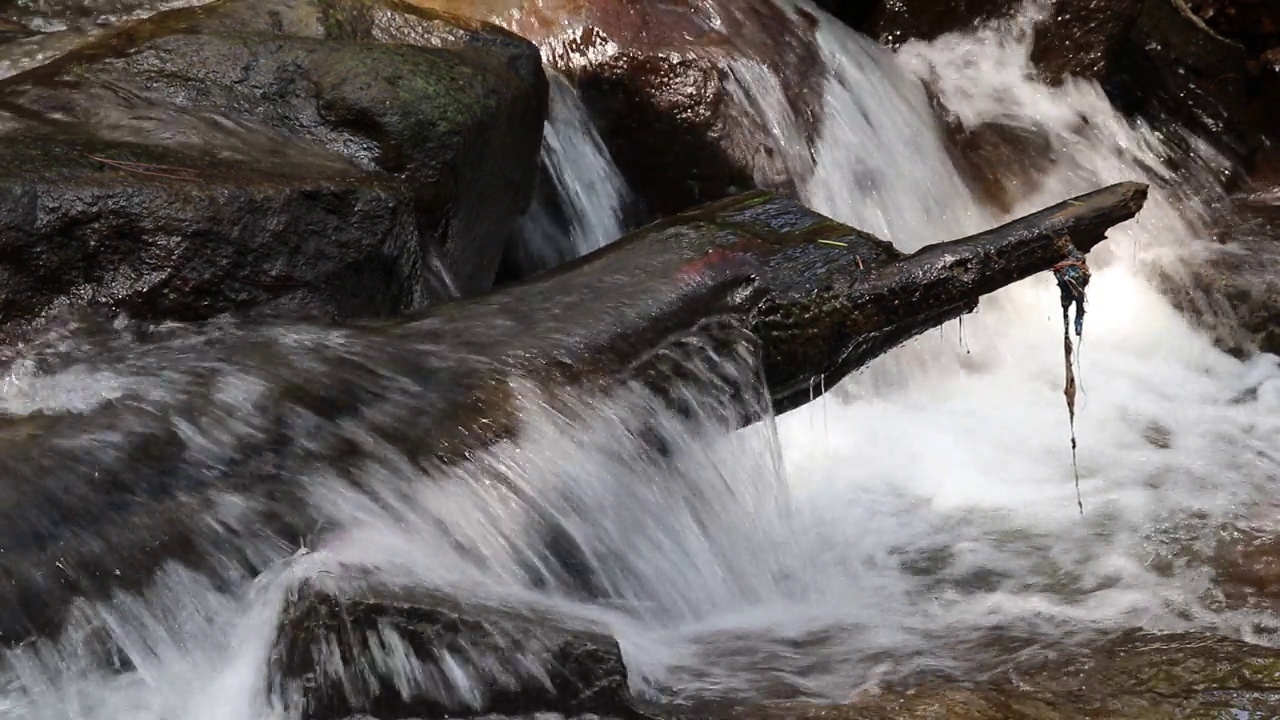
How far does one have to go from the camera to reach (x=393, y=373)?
10.9ft

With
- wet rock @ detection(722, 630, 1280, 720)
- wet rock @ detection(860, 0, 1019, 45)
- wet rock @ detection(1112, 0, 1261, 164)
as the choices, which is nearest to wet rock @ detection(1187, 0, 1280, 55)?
wet rock @ detection(1112, 0, 1261, 164)

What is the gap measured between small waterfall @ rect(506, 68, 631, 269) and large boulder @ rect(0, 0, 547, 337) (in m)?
0.53

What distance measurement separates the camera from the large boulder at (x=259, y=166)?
3.42 metres

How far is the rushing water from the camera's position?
281cm

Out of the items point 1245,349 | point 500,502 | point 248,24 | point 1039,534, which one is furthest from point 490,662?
point 1245,349

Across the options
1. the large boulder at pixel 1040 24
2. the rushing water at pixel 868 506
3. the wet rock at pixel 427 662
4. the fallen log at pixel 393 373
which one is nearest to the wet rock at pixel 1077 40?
the large boulder at pixel 1040 24

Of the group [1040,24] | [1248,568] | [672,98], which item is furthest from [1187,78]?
[1248,568]

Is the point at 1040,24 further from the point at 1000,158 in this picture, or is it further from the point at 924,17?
the point at 1000,158

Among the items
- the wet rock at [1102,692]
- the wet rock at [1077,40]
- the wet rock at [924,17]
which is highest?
the wet rock at [924,17]

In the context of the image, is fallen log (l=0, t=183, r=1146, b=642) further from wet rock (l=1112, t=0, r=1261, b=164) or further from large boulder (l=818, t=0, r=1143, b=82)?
wet rock (l=1112, t=0, r=1261, b=164)

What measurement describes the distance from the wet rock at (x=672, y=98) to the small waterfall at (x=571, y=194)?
8 centimetres

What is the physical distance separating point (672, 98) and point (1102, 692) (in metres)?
3.82

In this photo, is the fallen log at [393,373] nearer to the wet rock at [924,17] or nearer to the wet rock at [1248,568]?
the wet rock at [1248,568]

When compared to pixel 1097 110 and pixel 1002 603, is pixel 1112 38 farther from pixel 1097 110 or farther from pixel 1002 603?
pixel 1002 603
